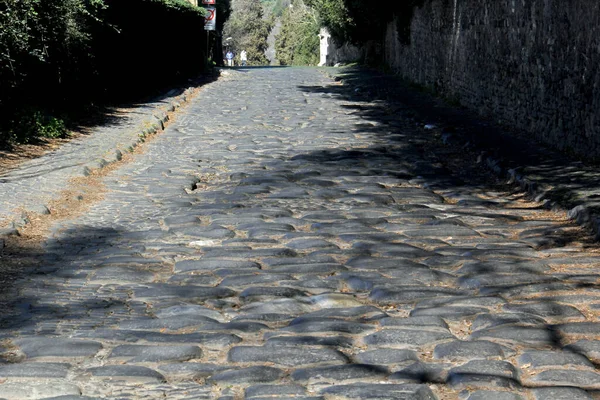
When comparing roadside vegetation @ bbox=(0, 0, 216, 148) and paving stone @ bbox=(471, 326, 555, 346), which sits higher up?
roadside vegetation @ bbox=(0, 0, 216, 148)

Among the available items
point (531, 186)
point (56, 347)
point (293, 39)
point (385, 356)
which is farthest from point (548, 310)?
point (293, 39)

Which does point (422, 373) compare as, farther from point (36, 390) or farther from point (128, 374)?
point (36, 390)

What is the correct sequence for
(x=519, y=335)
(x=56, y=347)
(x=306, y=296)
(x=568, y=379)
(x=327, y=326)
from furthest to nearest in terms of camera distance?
1. (x=306, y=296)
2. (x=327, y=326)
3. (x=519, y=335)
4. (x=56, y=347)
5. (x=568, y=379)

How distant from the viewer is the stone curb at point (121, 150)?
6.72 m

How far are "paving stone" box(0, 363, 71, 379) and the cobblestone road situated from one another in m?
0.01

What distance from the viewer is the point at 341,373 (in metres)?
3.88

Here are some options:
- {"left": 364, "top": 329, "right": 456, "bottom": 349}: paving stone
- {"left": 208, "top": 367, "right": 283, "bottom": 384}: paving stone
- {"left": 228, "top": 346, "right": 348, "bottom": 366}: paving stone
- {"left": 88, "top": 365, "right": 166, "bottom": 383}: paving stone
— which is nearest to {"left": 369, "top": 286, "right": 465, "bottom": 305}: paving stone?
{"left": 364, "top": 329, "right": 456, "bottom": 349}: paving stone

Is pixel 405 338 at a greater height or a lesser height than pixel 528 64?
lesser

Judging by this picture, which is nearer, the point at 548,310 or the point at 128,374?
the point at 128,374

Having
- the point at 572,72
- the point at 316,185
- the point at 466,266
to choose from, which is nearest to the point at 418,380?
the point at 466,266

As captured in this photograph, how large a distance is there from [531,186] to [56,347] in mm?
5569

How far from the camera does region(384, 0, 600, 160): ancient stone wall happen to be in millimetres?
9828

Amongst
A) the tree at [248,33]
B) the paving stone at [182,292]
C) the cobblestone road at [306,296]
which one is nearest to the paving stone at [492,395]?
the cobblestone road at [306,296]

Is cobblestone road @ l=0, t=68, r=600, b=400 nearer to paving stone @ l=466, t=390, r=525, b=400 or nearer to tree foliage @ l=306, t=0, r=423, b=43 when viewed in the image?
paving stone @ l=466, t=390, r=525, b=400
